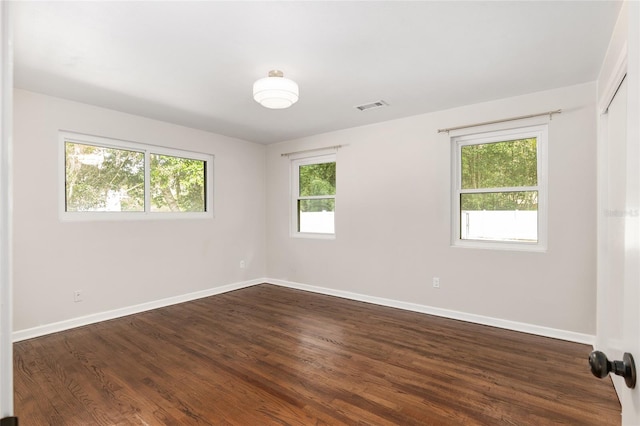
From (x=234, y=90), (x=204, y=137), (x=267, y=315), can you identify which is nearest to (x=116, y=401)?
(x=267, y=315)

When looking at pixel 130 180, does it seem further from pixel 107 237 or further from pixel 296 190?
pixel 296 190

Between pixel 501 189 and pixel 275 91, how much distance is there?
8.84 ft

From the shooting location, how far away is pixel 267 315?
12.7 ft

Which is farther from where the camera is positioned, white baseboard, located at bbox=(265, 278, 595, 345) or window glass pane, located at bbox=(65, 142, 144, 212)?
window glass pane, located at bbox=(65, 142, 144, 212)

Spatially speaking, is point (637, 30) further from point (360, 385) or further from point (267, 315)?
point (267, 315)

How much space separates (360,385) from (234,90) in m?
2.87

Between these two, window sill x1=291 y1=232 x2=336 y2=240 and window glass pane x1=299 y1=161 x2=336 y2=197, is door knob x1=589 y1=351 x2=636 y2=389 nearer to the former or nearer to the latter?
window sill x1=291 y1=232 x2=336 y2=240

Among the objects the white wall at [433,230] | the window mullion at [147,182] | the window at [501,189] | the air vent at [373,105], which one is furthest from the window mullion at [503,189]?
the window mullion at [147,182]

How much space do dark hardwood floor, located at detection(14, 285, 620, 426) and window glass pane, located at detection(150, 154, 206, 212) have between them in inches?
62.3

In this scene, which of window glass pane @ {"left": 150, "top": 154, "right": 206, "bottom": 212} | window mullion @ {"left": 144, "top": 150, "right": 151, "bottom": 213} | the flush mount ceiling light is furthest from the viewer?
window glass pane @ {"left": 150, "top": 154, "right": 206, "bottom": 212}

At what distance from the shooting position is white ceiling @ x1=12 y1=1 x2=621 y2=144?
1.97 meters

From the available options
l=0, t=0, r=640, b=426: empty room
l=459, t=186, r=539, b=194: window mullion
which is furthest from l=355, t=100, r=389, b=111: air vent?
l=459, t=186, r=539, b=194: window mullion

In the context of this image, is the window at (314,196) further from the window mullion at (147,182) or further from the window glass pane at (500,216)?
the window mullion at (147,182)

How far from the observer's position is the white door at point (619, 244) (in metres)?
0.64
